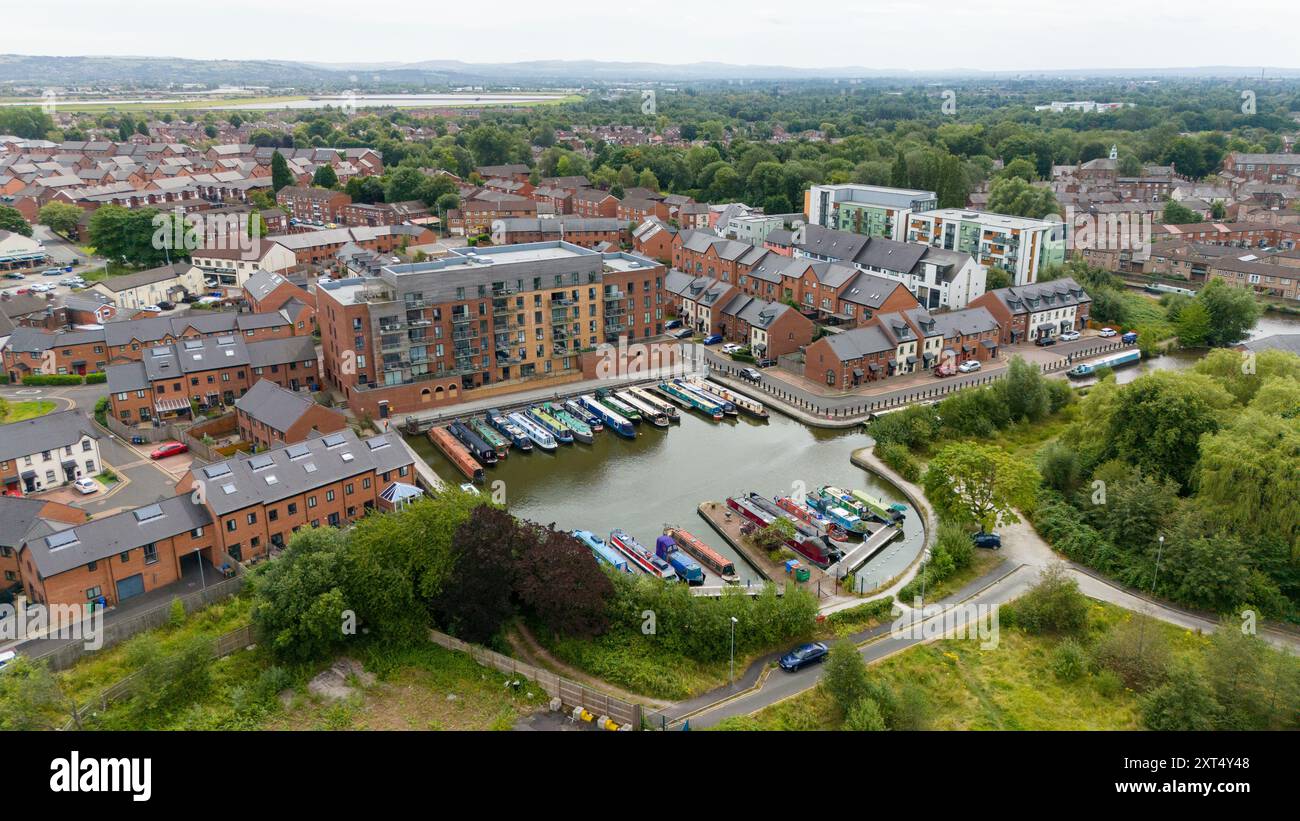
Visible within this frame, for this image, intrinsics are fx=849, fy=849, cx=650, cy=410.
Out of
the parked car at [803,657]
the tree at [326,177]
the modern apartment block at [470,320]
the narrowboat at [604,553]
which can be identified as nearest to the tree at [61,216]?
the tree at [326,177]

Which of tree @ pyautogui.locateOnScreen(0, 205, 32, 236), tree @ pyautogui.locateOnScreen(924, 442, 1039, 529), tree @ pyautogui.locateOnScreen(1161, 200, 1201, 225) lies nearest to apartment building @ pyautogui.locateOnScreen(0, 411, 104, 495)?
tree @ pyautogui.locateOnScreen(924, 442, 1039, 529)

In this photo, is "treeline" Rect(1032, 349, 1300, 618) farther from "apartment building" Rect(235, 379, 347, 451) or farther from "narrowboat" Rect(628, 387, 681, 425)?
"apartment building" Rect(235, 379, 347, 451)

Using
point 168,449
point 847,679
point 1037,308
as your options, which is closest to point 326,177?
point 168,449

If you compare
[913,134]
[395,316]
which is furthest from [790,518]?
[913,134]

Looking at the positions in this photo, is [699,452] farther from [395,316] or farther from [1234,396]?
[1234,396]

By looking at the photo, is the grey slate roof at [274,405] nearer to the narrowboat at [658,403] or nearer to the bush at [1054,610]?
the narrowboat at [658,403]

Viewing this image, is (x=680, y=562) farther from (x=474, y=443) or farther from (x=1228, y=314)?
(x=1228, y=314)
